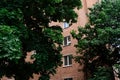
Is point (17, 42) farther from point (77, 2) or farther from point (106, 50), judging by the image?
point (106, 50)

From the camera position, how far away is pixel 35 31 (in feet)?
69.1

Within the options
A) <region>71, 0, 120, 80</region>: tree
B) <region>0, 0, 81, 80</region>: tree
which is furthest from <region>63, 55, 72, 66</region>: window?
<region>0, 0, 81, 80</region>: tree

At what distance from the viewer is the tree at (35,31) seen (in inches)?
717

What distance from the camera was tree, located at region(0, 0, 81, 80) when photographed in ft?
59.7

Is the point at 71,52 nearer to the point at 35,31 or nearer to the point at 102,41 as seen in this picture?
the point at 102,41

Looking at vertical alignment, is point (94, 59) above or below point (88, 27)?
below

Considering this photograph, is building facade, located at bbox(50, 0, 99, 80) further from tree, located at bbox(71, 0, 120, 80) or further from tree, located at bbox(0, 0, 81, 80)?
tree, located at bbox(0, 0, 81, 80)

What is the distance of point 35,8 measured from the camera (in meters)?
20.5

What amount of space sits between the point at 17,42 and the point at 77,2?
649cm

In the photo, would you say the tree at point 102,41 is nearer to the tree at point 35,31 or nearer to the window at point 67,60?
the tree at point 35,31

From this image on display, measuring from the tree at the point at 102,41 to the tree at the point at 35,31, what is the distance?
2.76 m

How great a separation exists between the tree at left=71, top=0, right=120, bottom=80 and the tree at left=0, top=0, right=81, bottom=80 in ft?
9.05

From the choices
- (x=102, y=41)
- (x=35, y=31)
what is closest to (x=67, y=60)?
(x=102, y=41)

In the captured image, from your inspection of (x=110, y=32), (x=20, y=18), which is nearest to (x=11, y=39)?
(x=20, y=18)
